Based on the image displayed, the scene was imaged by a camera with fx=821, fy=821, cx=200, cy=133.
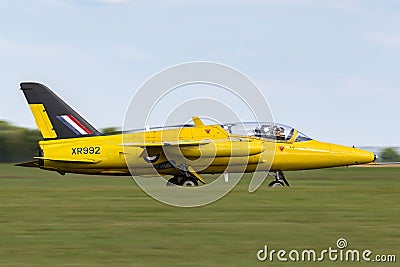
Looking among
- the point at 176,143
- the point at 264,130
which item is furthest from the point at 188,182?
the point at 264,130

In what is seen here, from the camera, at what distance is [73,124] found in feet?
92.0

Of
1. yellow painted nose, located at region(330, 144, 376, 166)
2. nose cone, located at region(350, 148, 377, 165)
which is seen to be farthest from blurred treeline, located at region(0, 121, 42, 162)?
nose cone, located at region(350, 148, 377, 165)

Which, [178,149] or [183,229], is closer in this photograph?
[183,229]

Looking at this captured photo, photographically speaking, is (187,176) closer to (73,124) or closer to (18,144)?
(73,124)

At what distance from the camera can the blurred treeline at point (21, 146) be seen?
66.0 metres

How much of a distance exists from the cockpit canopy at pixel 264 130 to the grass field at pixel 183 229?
597 centimetres

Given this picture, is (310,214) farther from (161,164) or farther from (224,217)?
(161,164)

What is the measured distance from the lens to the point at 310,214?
16.4m

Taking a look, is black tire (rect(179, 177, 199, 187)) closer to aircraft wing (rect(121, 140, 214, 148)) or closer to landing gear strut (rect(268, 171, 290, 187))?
aircraft wing (rect(121, 140, 214, 148))

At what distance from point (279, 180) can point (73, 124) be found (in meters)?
7.25

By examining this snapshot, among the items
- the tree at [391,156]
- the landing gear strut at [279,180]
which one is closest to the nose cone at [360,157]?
the landing gear strut at [279,180]

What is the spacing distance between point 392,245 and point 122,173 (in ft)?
56.9

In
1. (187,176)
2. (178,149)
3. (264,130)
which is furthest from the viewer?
(187,176)

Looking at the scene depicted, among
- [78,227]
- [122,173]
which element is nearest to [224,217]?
[78,227]
